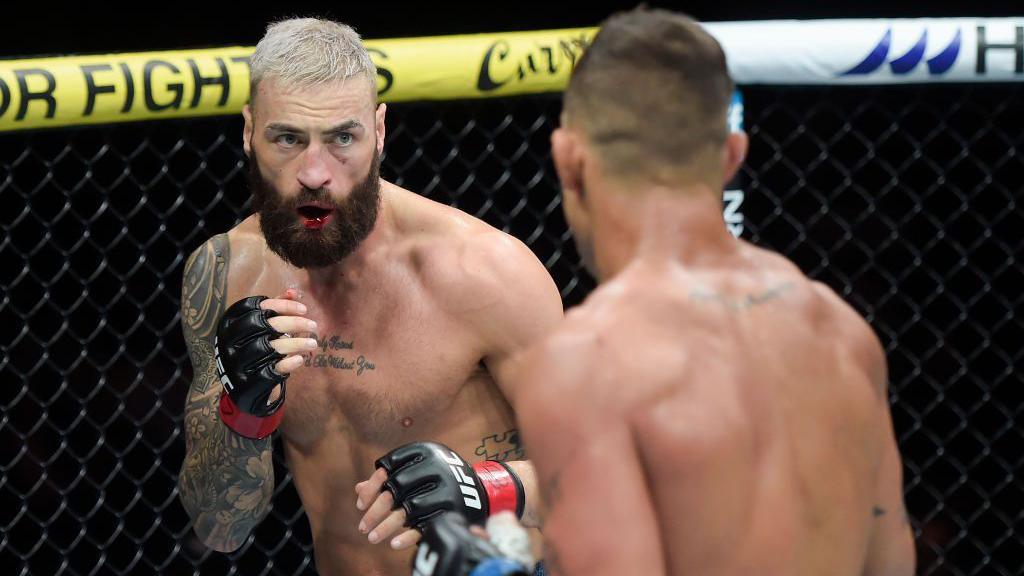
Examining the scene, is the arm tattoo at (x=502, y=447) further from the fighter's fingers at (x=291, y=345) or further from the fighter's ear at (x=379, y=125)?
the fighter's ear at (x=379, y=125)

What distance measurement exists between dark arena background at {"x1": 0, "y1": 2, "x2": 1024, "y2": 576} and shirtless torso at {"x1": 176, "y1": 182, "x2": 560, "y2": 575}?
74 centimetres

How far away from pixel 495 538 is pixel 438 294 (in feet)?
2.51

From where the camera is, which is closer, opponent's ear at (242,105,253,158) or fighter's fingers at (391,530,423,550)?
fighter's fingers at (391,530,423,550)

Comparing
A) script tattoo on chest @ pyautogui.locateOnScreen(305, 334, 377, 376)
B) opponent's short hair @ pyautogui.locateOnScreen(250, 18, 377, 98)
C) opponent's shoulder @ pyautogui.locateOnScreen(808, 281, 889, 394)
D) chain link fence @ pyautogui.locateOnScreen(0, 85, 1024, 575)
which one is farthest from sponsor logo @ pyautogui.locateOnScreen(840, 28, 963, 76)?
opponent's shoulder @ pyautogui.locateOnScreen(808, 281, 889, 394)

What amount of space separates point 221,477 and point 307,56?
2.11ft

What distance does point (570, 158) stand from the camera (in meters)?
1.15

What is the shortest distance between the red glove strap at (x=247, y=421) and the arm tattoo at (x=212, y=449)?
7cm

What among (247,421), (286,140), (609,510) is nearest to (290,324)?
(247,421)

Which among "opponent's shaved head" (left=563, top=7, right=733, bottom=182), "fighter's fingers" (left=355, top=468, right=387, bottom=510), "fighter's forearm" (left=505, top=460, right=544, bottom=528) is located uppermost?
"opponent's shaved head" (left=563, top=7, right=733, bottom=182)

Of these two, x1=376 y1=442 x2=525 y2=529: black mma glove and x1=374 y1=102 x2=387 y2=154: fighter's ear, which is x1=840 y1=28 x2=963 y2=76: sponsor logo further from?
x1=376 y1=442 x2=525 y2=529: black mma glove

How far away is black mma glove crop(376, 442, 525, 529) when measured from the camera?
146 cm

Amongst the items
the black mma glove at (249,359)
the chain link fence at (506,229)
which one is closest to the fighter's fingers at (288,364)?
the black mma glove at (249,359)

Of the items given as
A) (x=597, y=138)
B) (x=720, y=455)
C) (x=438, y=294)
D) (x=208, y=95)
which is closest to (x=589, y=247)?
(x=597, y=138)

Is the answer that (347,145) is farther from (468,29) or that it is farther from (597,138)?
(468,29)
